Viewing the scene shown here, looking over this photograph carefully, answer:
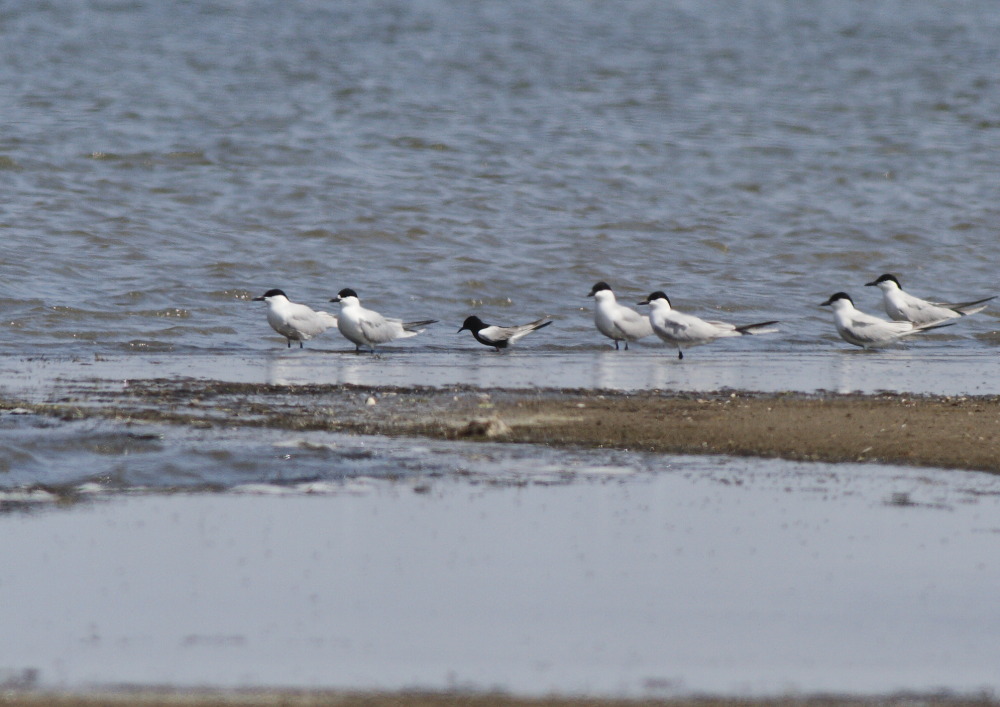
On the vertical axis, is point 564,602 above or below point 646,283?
above

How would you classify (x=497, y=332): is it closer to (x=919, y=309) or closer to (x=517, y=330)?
(x=517, y=330)

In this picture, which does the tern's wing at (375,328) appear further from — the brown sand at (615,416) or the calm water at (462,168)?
the brown sand at (615,416)

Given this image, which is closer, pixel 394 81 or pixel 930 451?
pixel 930 451

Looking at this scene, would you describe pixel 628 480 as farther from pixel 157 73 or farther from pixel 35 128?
pixel 157 73

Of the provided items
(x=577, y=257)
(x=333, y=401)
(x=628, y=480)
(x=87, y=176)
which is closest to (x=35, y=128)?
(x=87, y=176)

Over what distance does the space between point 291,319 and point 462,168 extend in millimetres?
8737

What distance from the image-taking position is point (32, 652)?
395cm

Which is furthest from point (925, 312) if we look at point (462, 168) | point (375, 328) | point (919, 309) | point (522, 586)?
point (522, 586)

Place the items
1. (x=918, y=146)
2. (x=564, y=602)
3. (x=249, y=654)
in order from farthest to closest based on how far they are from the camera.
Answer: (x=918, y=146) → (x=564, y=602) → (x=249, y=654)

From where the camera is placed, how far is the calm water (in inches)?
588

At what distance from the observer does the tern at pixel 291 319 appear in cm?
1225

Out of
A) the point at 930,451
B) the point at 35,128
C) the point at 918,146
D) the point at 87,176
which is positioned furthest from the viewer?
the point at 918,146

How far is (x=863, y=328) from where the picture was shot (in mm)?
12969

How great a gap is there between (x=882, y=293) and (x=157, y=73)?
47.3 feet
